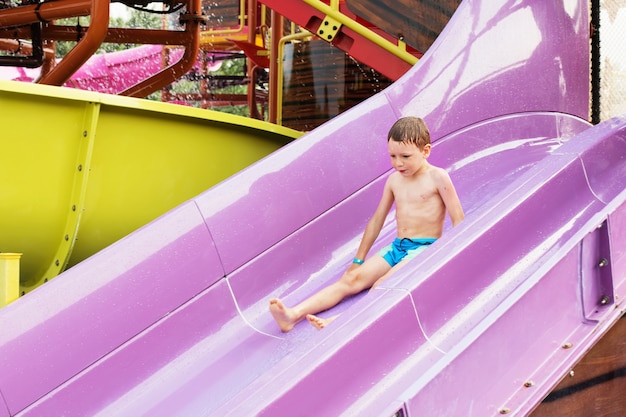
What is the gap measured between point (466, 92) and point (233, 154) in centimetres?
105

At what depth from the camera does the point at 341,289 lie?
2.73 metres

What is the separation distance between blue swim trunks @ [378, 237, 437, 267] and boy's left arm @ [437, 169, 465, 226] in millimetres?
116

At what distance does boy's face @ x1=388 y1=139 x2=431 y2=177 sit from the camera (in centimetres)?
282

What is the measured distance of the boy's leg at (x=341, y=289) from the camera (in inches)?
104

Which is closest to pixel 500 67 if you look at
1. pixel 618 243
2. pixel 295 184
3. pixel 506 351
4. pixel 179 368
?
pixel 295 184

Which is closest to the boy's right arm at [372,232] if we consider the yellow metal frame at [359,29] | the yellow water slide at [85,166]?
the yellow water slide at [85,166]

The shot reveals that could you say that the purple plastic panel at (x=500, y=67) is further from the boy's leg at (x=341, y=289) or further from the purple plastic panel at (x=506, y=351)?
the purple plastic panel at (x=506, y=351)

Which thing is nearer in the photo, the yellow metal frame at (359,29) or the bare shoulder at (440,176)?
the bare shoulder at (440,176)

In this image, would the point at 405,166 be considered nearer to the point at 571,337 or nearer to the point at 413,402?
the point at 571,337

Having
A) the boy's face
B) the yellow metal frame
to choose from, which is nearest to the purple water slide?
the boy's face

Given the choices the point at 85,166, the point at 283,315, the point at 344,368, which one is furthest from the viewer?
the point at 85,166

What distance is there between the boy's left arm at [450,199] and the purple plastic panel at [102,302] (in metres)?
0.78

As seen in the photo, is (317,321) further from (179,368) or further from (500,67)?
(500,67)

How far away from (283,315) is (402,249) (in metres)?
0.48
